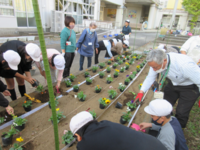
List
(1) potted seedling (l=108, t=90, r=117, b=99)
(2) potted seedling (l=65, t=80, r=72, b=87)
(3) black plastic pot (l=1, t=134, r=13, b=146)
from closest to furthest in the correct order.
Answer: (3) black plastic pot (l=1, t=134, r=13, b=146) → (1) potted seedling (l=108, t=90, r=117, b=99) → (2) potted seedling (l=65, t=80, r=72, b=87)

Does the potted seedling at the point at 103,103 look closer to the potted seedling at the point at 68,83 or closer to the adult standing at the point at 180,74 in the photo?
the adult standing at the point at 180,74

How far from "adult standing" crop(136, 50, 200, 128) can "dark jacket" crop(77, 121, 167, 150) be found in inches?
41.6

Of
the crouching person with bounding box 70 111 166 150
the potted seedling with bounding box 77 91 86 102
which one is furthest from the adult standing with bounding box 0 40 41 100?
the crouching person with bounding box 70 111 166 150

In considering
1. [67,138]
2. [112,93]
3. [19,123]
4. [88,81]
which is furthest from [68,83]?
[67,138]

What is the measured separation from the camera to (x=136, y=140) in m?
1.21

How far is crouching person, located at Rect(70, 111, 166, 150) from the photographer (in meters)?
1.17

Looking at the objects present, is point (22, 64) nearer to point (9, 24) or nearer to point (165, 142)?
point (165, 142)

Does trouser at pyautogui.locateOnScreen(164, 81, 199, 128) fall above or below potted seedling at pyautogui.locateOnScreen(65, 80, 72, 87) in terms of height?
above

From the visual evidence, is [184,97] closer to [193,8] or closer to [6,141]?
[6,141]

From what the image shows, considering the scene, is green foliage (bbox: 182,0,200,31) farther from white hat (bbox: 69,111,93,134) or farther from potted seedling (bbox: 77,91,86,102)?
white hat (bbox: 69,111,93,134)

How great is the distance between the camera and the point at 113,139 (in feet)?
3.86

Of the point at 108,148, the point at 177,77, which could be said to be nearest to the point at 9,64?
the point at 108,148

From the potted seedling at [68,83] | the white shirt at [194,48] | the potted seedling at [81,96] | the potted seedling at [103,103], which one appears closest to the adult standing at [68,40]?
the potted seedling at [68,83]

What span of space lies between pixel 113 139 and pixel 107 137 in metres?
0.05
